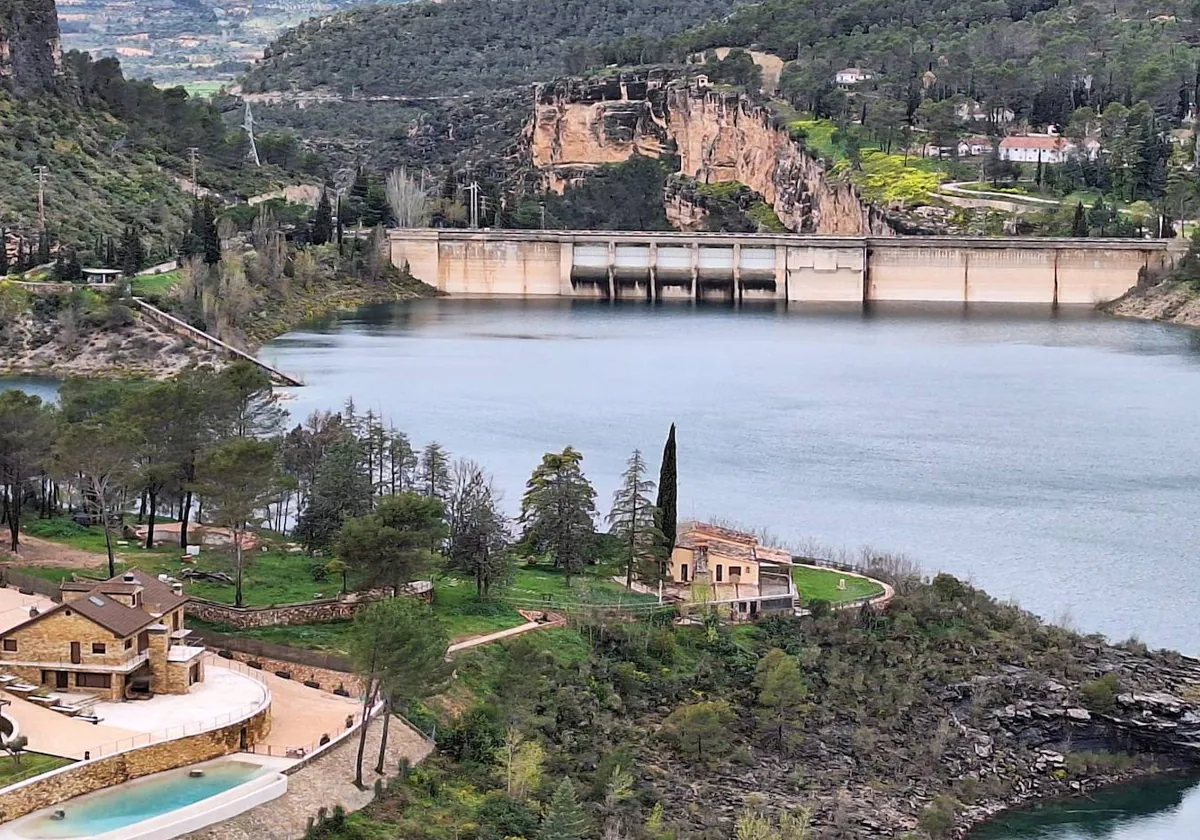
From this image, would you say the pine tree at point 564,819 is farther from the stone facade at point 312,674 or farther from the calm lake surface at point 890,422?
the calm lake surface at point 890,422

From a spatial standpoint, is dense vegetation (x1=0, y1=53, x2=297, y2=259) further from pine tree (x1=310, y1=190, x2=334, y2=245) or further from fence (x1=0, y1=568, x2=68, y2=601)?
fence (x1=0, y1=568, x2=68, y2=601)

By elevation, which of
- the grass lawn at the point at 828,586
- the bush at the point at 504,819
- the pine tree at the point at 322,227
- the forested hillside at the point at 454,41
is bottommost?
the bush at the point at 504,819

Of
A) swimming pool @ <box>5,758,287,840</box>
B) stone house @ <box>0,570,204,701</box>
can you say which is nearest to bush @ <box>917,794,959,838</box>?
swimming pool @ <box>5,758,287,840</box>

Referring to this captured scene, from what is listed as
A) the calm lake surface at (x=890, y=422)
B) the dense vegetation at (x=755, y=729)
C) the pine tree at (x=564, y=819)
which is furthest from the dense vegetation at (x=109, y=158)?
the pine tree at (x=564, y=819)

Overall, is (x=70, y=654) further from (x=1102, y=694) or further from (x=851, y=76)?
(x=851, y=76)

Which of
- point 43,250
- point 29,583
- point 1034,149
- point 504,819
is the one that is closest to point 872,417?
point 43,250

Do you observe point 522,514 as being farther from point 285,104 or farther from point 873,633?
point 285,104

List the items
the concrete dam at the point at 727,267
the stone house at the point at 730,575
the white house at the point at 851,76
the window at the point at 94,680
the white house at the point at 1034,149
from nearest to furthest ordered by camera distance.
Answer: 1. the window at the point at 94,680
2. the stone house at the point at 730,575
3. the concrete dam at the point at 727,267
4. the white house at the point at 1034,149
5. the white house at the point at 851,76
